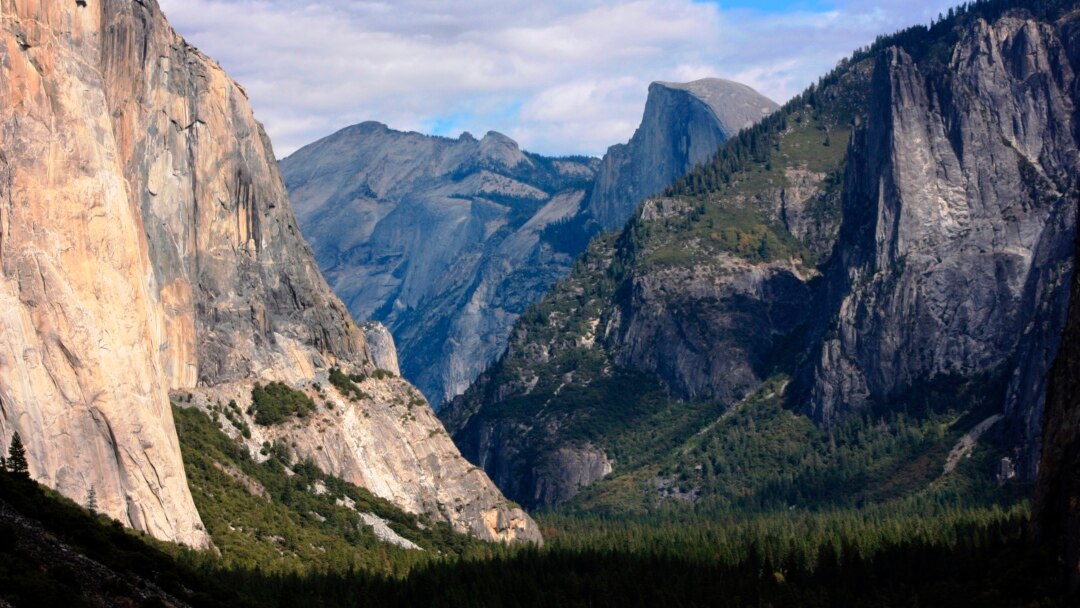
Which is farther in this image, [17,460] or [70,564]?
[17,460]

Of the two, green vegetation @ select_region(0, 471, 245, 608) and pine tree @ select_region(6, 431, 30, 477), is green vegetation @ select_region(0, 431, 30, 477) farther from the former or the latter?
green vegetation @ select_region(0, 471, 245, 608)

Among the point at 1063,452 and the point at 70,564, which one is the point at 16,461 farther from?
the point at 1063,452

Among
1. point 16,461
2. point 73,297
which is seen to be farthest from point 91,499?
point 16,461

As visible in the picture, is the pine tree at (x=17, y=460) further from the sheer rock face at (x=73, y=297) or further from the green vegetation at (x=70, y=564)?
the sheer rock face at (x=73, y=297)

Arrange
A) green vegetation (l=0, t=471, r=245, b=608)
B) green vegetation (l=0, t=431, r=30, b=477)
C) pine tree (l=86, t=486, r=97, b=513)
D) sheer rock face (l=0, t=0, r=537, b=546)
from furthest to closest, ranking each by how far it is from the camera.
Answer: pine tree (l=86, t=486, r=97, b=513) → sheer rock face (l=0, t=0, r=537, b=546) → green vegetation (l=0, t=431, r=30, b=477) → green vegetation (l=0, t=471, r=245, b=608)

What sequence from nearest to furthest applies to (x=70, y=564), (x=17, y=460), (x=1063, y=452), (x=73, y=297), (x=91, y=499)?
(x=70, y=564) → (x=17, y=460) → (x=91, y=499) → (x=73, y=297) → (x=1063, y=452)

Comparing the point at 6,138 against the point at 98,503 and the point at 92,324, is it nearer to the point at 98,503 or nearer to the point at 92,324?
the point at 92,324

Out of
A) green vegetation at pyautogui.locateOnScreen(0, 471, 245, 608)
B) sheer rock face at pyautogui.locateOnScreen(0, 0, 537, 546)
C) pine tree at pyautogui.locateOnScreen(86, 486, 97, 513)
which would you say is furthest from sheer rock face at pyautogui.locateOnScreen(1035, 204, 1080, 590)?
pine tree at pyautogui.locateOnScreen(86, 486, 97, 513)

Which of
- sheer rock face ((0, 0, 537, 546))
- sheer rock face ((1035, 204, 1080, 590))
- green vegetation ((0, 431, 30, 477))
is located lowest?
sheer rock face ((1035, 204, 1080, 590))

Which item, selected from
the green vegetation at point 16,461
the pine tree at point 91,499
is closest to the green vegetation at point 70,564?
the green vegetation at point 16,461
